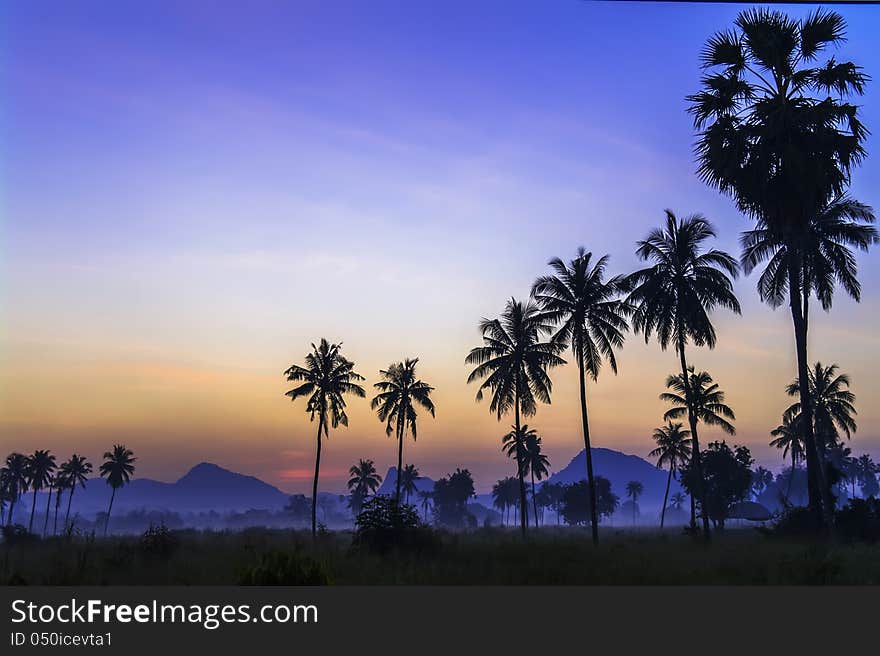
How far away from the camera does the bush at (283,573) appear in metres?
13.9

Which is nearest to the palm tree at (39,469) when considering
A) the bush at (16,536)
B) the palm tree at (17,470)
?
the palm tree at (17,470)

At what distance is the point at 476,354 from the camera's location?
48.2 m

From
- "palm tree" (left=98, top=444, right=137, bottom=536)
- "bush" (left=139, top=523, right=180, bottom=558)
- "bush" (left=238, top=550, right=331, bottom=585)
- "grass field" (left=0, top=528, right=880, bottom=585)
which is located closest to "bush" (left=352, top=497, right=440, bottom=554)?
"grass field" (left=0, top=528, right=880, bottom=585)

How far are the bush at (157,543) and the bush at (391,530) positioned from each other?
7154mm

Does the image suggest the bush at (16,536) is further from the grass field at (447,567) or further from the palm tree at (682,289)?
the palm tree at (682,289)

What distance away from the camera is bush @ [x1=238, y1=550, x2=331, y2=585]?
13.9 metres

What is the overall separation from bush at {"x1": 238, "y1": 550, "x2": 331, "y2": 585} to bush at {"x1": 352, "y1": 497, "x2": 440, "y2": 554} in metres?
11.0

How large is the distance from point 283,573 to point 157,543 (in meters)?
13.8

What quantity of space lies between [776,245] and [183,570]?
31.3 metres

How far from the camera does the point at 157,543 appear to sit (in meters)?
25.2

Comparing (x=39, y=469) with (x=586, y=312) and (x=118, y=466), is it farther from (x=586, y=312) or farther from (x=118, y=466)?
(x=586, y=312)

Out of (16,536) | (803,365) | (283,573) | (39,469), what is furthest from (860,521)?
(39,469)

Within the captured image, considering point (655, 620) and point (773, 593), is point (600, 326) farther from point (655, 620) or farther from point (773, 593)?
point (655, 620)

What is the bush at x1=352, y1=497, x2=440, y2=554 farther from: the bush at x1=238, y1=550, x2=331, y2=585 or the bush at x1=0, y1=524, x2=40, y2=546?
the bush at x1=0, y1=524, x2=40, y2=546
